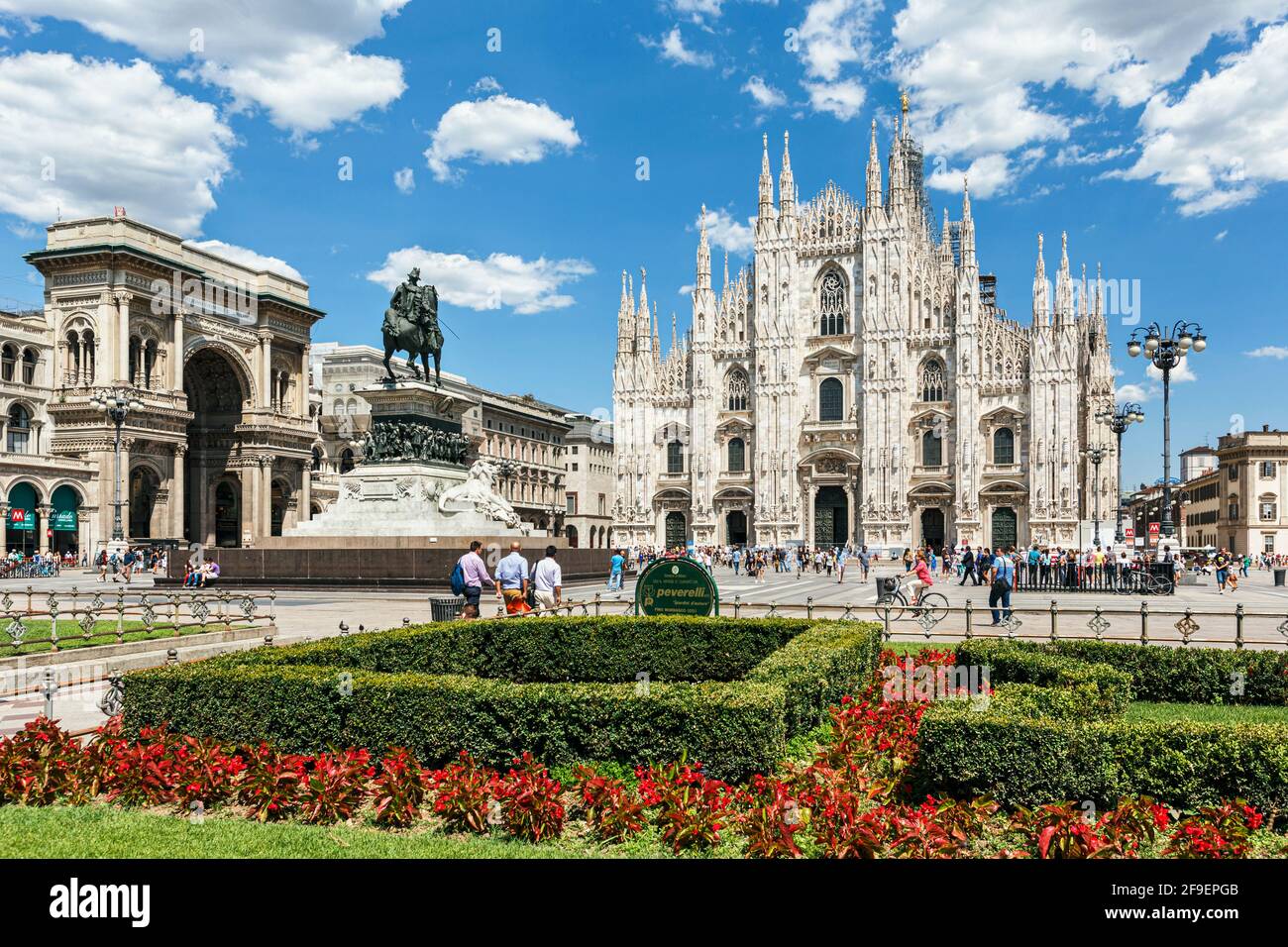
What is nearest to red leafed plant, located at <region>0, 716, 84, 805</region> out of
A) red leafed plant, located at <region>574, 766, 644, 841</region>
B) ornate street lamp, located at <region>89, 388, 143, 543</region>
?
red leafed plant, located at <region>574, 766, 644, 841</region>

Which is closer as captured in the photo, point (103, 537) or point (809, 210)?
point (103, 537)

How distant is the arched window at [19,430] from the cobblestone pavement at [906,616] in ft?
77.6

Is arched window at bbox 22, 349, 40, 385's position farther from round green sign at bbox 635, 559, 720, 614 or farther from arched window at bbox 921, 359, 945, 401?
arched window at bbox 921, 359, 945, 401

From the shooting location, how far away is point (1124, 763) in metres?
6.43

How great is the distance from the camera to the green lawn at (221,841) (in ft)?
18.4

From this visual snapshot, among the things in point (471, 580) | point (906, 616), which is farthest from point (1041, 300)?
point (471, 580)

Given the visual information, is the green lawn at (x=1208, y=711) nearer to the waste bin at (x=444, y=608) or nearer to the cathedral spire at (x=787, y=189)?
the waste bin at (x=444, y=608)

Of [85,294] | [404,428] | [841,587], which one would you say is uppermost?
[85,294]

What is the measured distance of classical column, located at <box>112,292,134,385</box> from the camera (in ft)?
171

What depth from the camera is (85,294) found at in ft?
174

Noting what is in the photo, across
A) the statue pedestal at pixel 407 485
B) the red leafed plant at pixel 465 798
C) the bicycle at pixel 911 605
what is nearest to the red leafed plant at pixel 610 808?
the red leafed plant at pixel 465 798

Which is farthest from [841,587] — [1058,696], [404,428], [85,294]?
[85,294]
